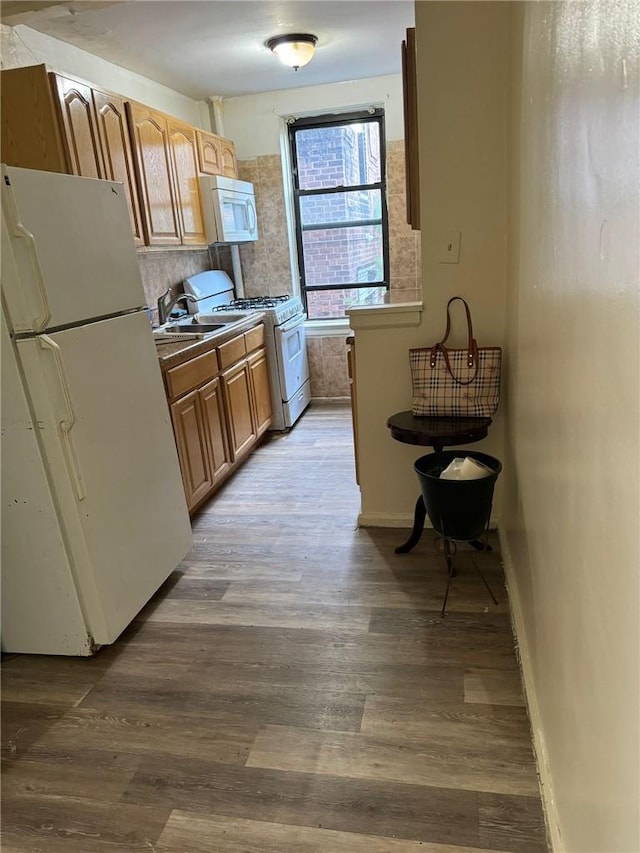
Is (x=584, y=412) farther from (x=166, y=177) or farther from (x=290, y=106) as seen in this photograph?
(x=290, y=106)

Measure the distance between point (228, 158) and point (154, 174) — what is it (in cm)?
129

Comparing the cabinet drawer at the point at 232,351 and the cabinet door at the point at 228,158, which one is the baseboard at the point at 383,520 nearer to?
the cabinet drawer at the point at 232,351

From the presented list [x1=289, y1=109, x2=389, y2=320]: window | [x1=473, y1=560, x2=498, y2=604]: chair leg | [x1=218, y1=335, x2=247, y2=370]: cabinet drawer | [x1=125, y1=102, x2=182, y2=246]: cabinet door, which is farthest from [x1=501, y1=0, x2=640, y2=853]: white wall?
[x1=289, y1=109, x2=389, y2=320]: window

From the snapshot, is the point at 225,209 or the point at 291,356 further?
the point at 291,356

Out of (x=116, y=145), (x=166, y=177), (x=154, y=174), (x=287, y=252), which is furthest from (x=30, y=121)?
(x=287, y=252)

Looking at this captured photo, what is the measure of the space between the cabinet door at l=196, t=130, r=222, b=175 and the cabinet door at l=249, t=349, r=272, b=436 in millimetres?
1372

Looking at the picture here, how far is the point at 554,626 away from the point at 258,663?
1.08 metres

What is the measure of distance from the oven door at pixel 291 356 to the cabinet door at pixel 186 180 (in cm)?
87

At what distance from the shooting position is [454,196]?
7.67 feet

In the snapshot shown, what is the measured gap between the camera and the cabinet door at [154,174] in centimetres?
316

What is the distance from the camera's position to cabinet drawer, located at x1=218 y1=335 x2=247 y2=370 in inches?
133

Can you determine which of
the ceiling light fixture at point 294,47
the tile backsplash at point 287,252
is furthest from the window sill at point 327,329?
the ceiling light fixture at point 294,47

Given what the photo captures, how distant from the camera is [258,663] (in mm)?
1979

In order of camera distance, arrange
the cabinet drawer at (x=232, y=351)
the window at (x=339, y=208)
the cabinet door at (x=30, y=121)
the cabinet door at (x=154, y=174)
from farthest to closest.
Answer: the window at (x=339, y=208), the cabinet drawer at (x=232, y=351), the cabinet door at (x=154, y=174), the cabinet door at (x=30, y=121)
